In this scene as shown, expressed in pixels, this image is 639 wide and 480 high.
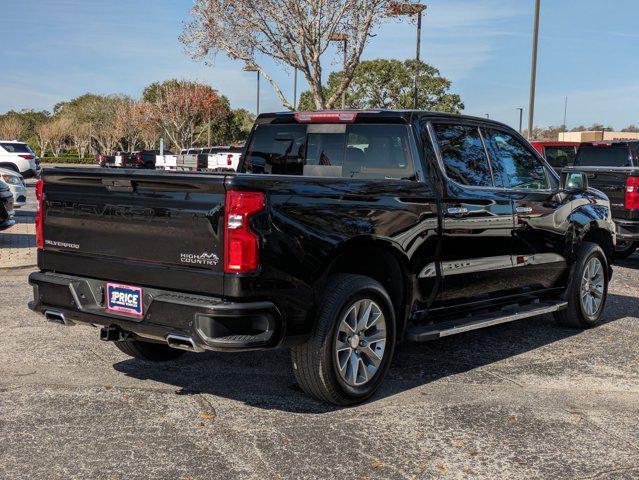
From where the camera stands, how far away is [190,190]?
439cm

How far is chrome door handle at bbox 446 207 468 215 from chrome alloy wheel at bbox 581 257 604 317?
91.9 inches

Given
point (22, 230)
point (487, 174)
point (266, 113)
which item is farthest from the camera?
point (22, 230)

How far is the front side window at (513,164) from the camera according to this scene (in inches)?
255

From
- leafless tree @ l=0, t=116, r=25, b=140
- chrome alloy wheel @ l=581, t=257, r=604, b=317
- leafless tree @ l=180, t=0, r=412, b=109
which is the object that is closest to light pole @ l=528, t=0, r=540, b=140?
leafless tree @ l=180, t=0, r=412, b=109

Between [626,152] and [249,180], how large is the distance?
12318 mm

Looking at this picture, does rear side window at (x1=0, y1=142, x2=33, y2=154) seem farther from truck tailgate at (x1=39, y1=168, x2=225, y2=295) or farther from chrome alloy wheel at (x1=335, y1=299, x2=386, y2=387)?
chrome alloy wheel at (x1=335, y1=299, x2=386, y2=387)

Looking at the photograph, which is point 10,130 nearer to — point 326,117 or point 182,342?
point 326,117

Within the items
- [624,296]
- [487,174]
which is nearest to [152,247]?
[487,174]

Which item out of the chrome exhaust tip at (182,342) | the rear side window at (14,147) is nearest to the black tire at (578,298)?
the chrome exhaust tip at (182,342)

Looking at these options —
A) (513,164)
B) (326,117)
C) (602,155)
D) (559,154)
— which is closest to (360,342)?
(326,117)

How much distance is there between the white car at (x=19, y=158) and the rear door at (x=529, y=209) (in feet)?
94.2

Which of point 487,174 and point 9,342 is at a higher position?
point 487,174

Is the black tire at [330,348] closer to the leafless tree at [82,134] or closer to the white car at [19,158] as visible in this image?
the white car at [19,158]

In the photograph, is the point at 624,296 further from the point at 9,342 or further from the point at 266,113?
the point at 9,342
